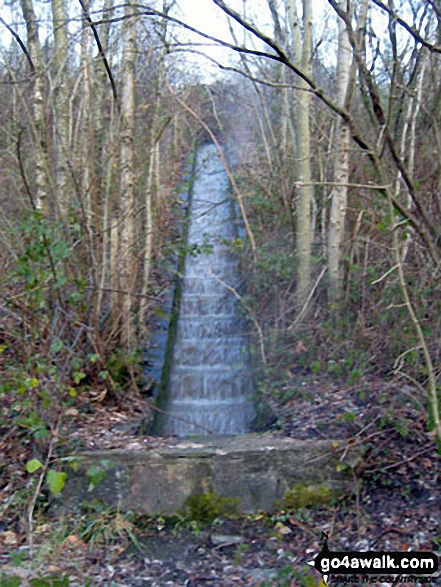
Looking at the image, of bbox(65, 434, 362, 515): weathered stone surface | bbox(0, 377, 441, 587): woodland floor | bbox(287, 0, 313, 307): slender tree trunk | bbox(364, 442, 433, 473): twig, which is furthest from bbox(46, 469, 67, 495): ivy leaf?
bbox(287, 0, 313, 307): slender tree trunk

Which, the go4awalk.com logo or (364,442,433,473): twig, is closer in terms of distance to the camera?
the go4awalk.com logo

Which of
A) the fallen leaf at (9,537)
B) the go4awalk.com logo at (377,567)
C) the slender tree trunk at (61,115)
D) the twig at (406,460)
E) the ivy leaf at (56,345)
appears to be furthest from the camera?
the slender tree trunk at (61,115)

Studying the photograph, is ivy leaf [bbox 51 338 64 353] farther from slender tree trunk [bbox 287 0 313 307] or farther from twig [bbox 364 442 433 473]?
slender tree trunk [bbox 287 0 313 307]

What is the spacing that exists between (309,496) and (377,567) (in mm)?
1278

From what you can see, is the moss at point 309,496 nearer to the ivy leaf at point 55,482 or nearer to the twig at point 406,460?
the twig at point 406,460

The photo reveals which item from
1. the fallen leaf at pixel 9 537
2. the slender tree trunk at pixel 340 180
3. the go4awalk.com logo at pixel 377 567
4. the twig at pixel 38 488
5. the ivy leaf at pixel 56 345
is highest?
the slender tree trunk at pixel 340 180

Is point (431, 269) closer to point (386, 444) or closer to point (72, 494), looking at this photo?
point (386, 444)

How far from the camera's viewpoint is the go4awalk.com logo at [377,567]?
14.5 feet

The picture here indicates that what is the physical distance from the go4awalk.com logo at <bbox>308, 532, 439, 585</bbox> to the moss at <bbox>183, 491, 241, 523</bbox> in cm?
114

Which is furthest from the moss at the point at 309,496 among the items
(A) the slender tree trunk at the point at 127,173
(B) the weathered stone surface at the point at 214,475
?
(A) the slender tree trunk at the point at 127,173

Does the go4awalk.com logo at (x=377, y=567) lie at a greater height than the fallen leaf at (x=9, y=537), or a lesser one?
greater

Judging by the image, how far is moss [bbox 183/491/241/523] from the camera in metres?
5.79

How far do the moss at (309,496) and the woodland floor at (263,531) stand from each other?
0.25ft

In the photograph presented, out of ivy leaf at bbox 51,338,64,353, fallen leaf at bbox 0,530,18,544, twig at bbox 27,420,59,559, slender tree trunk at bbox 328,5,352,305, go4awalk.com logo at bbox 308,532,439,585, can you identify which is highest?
slender tree trunk at bbox 328,5,352,305
